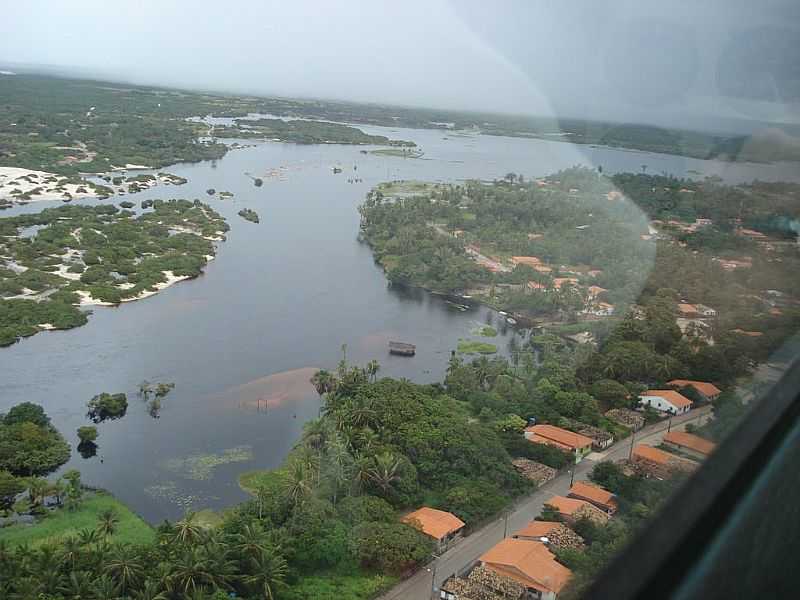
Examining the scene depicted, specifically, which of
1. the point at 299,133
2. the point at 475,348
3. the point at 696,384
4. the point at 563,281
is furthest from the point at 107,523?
the point at 299,133

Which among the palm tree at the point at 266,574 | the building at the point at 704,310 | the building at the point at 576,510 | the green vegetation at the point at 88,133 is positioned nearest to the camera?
the palm tree at the point at 266,574

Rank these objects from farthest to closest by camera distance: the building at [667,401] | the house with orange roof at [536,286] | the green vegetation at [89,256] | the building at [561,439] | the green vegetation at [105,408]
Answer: the house with orange roof at [536,286]
the green vegetation at [89,256]
the green vegetation at [105,408]
the building at [667,401]
the building at [561,439]

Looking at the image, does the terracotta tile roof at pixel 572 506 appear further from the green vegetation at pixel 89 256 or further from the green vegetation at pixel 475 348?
the green vegetation at pixel 89 256

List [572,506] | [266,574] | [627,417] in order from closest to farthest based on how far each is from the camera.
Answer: [266,574] < [572,506] < [627,417]

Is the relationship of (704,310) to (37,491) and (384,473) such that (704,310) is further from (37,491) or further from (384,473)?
Result: (37,491)

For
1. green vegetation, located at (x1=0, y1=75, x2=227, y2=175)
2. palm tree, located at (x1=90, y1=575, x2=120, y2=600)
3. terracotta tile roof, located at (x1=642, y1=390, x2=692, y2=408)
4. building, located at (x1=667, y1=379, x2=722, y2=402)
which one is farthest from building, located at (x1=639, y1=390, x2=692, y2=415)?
green vegetation, located at (x1=0, y1=75, x2=227, y2=175)

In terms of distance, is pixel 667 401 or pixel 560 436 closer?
pixel 560 436

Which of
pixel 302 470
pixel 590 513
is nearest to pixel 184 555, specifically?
pixel 302 470

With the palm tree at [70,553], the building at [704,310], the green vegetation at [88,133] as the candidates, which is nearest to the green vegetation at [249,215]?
the green vegetation at [88,133]
